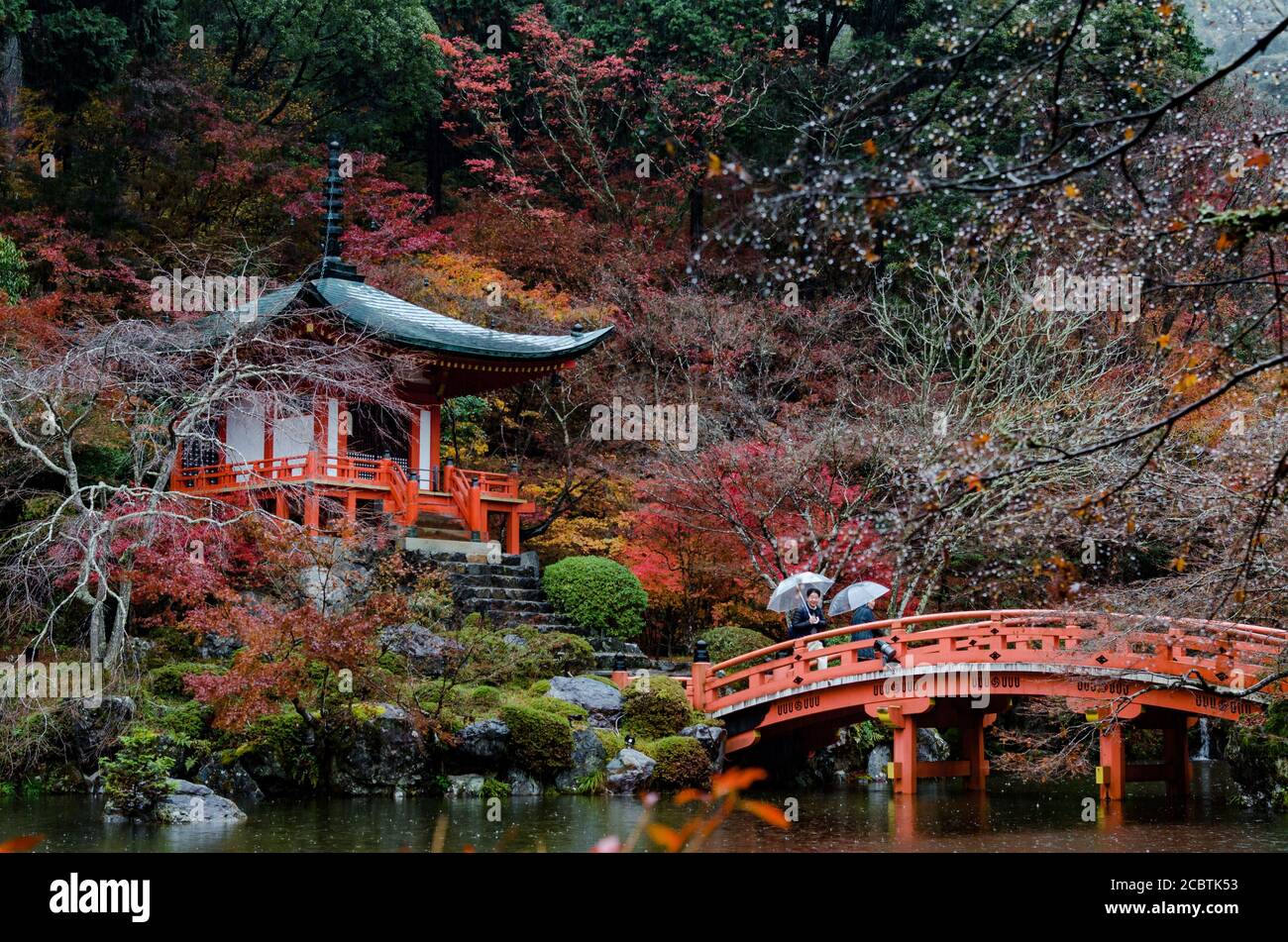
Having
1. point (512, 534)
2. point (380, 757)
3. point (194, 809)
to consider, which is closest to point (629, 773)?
point (380, 757)

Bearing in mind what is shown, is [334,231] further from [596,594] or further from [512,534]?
[596,594]

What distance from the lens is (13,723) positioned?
12.4 meters

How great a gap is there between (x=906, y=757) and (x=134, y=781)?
8122 mm

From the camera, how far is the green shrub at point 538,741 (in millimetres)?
13812

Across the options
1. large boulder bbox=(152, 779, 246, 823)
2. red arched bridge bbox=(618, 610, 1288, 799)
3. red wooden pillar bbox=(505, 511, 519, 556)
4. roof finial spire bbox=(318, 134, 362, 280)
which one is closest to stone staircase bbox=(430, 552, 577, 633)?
red wooden pillar bbox=(505, 511, 519, 556)

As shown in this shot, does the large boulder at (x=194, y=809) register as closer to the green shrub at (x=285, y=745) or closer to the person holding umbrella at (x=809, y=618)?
A: the green shrub at (x=285, y=745)

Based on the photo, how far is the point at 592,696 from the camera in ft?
49.3

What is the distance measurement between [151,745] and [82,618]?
4373 millimetres

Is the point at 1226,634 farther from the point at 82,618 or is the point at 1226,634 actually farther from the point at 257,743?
the point at 82,618

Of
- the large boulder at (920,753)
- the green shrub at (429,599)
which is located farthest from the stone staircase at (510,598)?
the large boulder at (920,753)

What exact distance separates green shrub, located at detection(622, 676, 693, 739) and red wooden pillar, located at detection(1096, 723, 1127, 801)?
4460mm

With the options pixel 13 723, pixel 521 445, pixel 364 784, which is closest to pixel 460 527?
pixel 521 445

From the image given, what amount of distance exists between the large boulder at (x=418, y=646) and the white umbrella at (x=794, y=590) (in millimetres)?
3808

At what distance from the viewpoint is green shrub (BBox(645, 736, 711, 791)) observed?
14273mm
